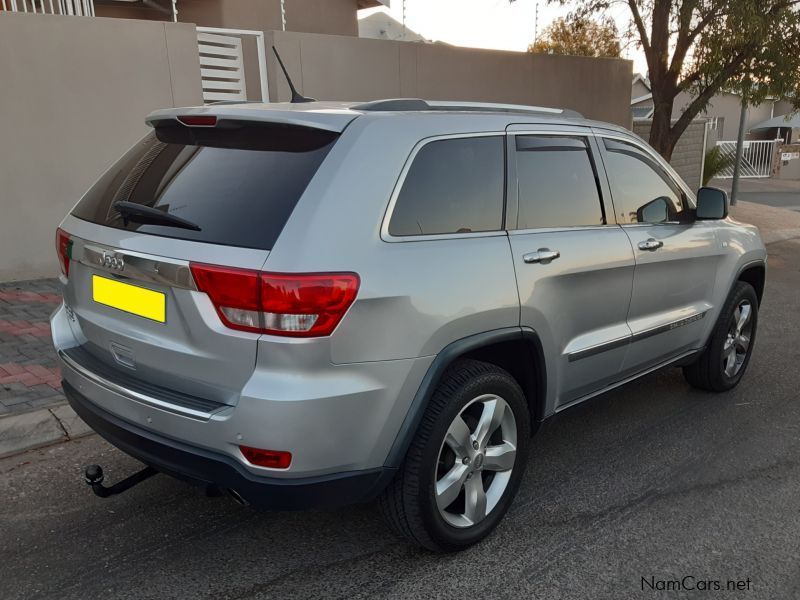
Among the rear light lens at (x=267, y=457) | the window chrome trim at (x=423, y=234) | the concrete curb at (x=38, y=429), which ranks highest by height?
the window chrome trim at (x=423, y=234)

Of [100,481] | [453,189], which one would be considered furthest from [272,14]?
[100,481]

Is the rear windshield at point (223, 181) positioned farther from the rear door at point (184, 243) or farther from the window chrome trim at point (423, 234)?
the window chrome trim at point (423, 234)

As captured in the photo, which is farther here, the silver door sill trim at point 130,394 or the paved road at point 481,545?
the paved road at point 481,545

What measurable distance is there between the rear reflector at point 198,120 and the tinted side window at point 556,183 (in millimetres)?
1318

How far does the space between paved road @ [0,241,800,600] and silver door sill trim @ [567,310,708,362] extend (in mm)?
661

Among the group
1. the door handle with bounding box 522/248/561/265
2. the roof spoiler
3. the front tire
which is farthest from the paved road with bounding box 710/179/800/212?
the roof spoiler

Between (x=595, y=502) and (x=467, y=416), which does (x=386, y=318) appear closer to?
(x=467, y=416)

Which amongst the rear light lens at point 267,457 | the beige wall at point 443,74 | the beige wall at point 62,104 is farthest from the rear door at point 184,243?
the beige wall at point 443,74

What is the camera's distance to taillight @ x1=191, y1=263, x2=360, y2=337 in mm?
2217

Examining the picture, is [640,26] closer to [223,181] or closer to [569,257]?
[569,257]

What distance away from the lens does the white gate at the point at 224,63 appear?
7.91 metres

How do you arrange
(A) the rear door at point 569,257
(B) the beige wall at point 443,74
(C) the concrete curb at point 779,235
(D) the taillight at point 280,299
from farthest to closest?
(C) the concrete curb at point 779,235 < (B) the beige wall at point 443,74 < (A) the rear door at point 569,257 < (D) the taillight at point 280,299

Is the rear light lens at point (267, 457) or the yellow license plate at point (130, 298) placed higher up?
the yellow license plate at point (130, 298)

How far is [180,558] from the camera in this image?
9.32ft
